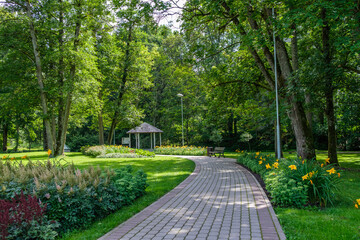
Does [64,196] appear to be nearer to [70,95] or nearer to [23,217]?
[23,217]

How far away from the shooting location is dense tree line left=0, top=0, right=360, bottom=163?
32.7 feet

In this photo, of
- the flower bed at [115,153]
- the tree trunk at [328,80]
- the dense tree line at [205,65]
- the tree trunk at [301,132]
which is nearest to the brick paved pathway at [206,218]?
the tree trunk at [301,132]

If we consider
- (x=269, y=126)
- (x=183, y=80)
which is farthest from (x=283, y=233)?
(x=183, y=80)

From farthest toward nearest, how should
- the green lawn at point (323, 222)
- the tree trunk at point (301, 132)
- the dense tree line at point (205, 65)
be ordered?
1. the tree trunk at point (301, 132)
2. the dense tree line at point (205, 65)
3. the green lawn at point (323, 222)

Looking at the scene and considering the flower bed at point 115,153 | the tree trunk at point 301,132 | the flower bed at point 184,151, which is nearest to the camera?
A: the tree trunk at point 301,132

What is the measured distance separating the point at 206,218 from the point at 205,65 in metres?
9.57

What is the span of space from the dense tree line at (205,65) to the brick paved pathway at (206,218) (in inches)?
201

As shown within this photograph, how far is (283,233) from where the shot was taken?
405 cm

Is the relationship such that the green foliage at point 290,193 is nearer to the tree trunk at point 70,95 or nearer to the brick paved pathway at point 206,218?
the brick paved pathway at point 206,218

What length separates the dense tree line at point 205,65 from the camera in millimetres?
9977

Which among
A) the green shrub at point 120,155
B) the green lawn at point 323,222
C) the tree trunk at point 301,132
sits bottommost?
the green lawn at point 323,222

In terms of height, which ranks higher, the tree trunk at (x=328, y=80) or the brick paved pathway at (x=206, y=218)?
the tree trunk at (x=328, y=80)

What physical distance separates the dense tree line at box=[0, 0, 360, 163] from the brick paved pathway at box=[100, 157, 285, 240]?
5102 mm

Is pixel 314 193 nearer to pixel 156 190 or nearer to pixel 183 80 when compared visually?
pixel 156 190
